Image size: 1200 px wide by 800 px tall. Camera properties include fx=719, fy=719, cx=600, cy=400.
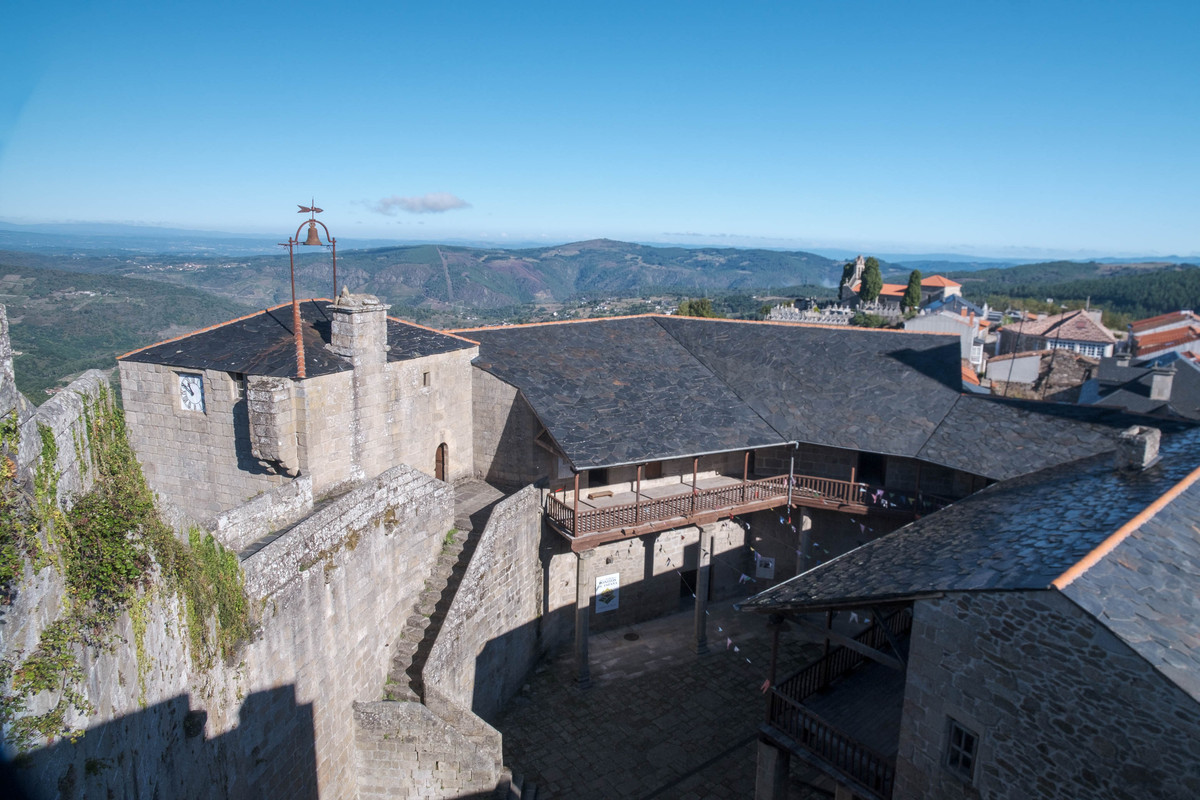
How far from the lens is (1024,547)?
10141 millimetres

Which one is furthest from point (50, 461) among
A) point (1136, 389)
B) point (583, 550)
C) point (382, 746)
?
point (1136, 389)

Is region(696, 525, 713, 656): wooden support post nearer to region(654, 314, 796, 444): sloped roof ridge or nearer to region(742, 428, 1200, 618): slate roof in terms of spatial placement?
region(654, 314, 796, 444): sloped roof ridge

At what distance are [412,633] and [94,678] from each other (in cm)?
846

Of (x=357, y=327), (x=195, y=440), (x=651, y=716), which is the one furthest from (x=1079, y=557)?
(x=195, y=440)

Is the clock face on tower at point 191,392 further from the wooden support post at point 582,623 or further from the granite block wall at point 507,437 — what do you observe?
the wooden support post at point 582,623

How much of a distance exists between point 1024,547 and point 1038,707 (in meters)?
2.22

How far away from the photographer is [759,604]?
11609 millimetres

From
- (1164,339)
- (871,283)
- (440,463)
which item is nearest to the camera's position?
(440,463)

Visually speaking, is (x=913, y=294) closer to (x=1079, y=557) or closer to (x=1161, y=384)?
(x=1161, y=384)

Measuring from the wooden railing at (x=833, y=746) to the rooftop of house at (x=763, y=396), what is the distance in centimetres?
664

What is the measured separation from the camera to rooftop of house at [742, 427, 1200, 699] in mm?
8312

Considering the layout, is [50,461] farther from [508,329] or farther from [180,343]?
[508,329]

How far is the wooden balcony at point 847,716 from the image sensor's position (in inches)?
440

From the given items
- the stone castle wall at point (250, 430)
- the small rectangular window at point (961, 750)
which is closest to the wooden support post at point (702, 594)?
the stone castle wall at point (250, 430)
